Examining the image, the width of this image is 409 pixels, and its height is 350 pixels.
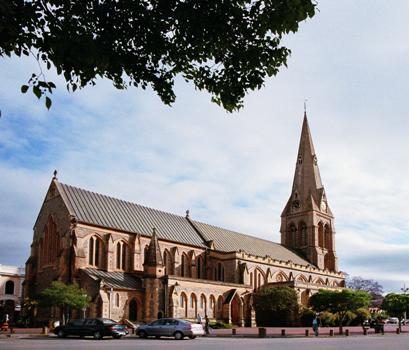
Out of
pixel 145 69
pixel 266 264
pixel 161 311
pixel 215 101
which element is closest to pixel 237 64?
pixel 215 101

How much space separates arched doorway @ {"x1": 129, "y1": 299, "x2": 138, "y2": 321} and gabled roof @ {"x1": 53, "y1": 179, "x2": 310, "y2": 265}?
7718mm

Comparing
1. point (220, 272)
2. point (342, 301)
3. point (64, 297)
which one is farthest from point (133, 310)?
point (342, 301)

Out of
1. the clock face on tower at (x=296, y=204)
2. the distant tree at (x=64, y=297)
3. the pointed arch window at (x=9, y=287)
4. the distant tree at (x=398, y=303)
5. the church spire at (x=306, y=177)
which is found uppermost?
the church spire at (x=306, y=177)

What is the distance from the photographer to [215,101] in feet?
32.3

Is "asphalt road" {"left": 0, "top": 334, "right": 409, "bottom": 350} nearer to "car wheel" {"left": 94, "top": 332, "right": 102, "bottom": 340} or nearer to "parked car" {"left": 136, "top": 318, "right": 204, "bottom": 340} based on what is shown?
"car wheel" {"left": 94, "top": 332, "right": 102, "bottom": 340}

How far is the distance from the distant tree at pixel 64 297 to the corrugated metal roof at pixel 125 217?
26.3ft

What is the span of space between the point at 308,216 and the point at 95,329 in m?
53.7

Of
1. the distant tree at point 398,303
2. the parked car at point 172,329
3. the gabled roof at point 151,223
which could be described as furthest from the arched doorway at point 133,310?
the distant tree at point 398,303

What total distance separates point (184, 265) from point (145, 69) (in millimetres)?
48531

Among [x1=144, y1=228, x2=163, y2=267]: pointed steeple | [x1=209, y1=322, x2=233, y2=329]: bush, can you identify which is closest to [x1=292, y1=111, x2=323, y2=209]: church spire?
[x1=209, y1=322, x2=233, y2=329]: bush

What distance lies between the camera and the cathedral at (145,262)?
44531 millimetres

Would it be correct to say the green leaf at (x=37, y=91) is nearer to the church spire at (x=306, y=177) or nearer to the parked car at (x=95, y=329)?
the parked car at (x=95, y=329)

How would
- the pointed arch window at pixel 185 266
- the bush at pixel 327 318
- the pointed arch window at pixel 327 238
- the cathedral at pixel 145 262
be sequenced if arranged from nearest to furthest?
1. the cathedral at pixel 145 262
2. the bush at pixel 327 318
3. the pointed arch window at pixel 185 266
4. the pointed arch window at pixel 327 238

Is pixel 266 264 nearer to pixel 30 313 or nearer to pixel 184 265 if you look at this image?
pixel 184 265
